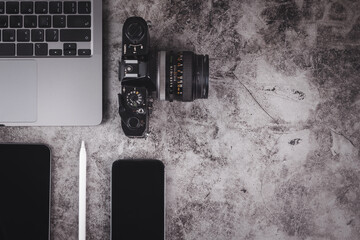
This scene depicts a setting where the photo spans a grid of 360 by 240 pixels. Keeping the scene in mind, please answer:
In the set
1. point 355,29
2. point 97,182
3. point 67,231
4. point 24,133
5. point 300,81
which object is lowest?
point 67,231

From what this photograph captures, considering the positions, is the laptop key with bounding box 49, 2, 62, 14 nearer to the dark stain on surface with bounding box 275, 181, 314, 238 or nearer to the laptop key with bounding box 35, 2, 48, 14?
the laptop key with bounding box 35, 2, 48, 14

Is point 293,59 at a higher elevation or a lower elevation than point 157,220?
higher

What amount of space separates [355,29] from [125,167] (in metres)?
0.75

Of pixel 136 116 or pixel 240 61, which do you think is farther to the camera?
pixel 240 61

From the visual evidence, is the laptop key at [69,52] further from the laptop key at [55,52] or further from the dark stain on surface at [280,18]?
the dark stain on surface at [280,18]

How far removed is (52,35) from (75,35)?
6cm

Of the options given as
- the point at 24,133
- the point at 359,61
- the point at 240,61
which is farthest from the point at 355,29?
the point at 24,133

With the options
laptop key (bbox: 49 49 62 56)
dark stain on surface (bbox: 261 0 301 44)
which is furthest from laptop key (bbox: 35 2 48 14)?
dark stain on surface (bbox: 261 0 301 44)

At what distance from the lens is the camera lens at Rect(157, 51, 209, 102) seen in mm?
895

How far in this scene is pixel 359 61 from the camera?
40.3 inches

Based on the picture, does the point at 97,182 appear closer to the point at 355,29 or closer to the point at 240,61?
the point at 240,61

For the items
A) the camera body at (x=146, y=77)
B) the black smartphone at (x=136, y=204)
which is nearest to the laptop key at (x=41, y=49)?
the camera body at (x=146, y=77)

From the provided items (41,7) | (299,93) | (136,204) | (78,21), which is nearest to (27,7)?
(41,7)

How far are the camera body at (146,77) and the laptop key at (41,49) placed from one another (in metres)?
0.22
